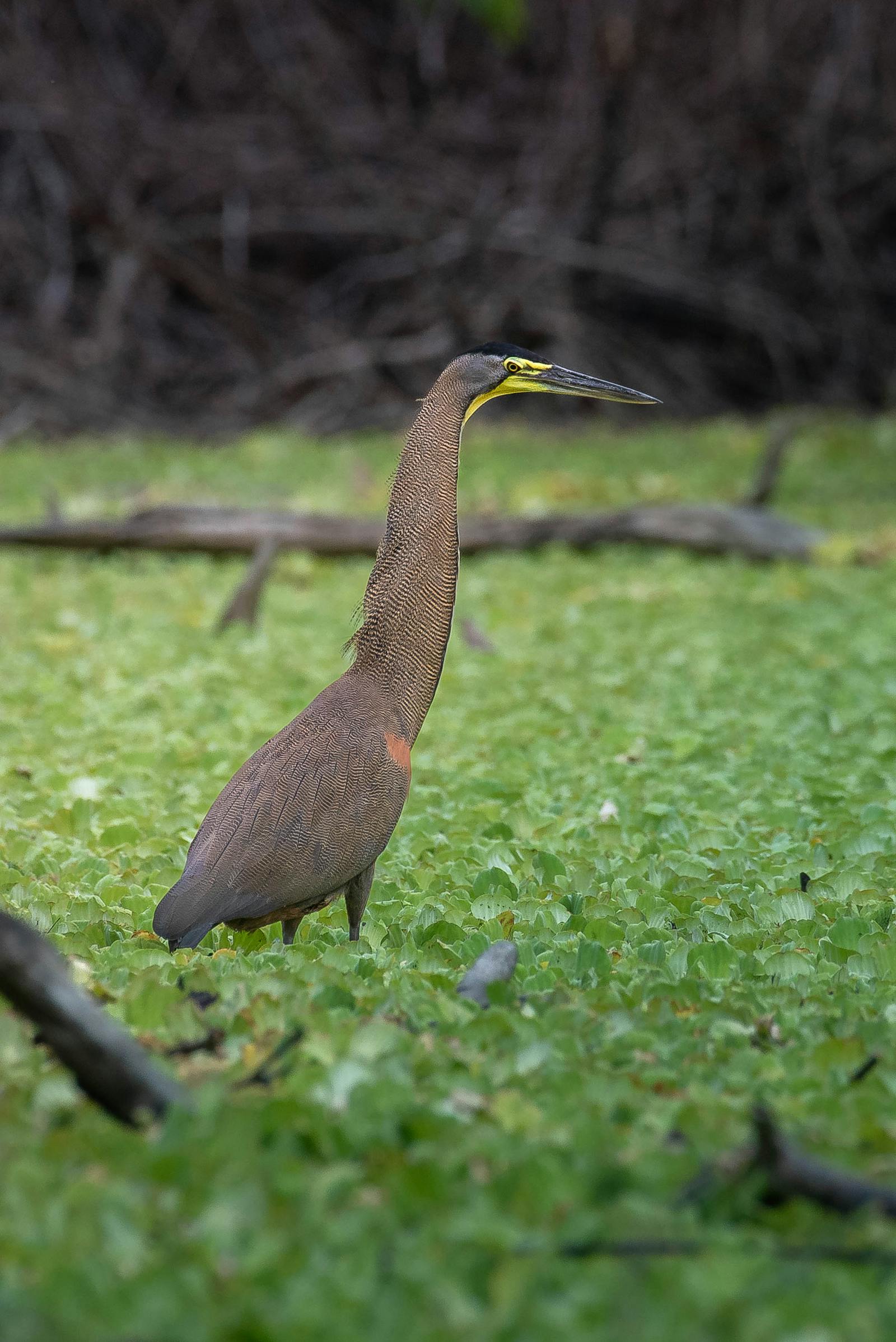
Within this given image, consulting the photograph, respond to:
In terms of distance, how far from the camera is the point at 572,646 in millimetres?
6293

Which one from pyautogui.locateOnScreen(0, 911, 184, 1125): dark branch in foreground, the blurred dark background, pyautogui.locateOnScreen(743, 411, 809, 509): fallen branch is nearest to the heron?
pyautogui.locateOnScreen(0, 911, 184, 1125): dark branch in foreground

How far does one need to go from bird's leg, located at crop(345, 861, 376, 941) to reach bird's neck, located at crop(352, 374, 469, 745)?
311 mm

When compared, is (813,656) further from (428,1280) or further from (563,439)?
(563,439)

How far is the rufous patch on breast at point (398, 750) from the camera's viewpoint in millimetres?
3129

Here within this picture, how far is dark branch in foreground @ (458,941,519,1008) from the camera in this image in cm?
257

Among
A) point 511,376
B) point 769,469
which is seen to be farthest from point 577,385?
point 769,469

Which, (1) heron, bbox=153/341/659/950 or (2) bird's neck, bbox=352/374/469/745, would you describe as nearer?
(1) heron, bbox=153/341/659/950

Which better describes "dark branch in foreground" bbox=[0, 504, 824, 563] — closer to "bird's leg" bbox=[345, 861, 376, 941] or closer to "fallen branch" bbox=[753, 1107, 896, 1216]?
"bird's leg" bbox=[345, 861, 376, 941]

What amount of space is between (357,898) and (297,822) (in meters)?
0.23

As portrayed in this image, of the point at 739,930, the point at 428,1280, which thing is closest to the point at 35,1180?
the point at 428,1280

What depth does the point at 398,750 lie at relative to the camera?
3150 mm

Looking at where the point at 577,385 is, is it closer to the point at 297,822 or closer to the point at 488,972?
the point at 297,822

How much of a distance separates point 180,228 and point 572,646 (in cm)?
984

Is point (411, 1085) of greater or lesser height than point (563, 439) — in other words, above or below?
above
